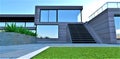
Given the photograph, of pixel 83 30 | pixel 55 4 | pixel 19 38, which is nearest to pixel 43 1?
pixel 55 4

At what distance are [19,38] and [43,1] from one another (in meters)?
12.9

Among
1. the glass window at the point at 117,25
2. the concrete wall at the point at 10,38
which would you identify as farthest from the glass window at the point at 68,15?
the concrete wall at the point at 10,38

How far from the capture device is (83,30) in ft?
74.2

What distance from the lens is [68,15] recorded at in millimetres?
27000

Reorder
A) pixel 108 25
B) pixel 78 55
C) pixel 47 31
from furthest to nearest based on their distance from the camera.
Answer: pixel 47 31 < pixel 108 25 < pixel 78 55

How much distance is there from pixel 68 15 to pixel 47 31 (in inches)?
165

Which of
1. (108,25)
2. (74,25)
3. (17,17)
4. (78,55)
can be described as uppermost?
(17,17)

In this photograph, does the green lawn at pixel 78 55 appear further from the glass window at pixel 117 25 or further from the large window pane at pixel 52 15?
the large window pane at pixel 52 15

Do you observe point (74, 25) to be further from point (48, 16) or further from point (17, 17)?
point (17, 17)

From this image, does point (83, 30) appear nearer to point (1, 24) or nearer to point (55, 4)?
point (55, 4)

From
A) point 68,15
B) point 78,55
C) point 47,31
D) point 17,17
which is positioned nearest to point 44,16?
point 47,31

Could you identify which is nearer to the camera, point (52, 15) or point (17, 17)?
point (52, 15)

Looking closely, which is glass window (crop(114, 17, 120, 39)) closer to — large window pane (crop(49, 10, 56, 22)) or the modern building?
the modern building

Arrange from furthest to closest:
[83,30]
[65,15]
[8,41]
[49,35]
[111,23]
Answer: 1. [65,15]
2. [49,35]
3. [83,30]
4. [111,23]
5. [8,41]
